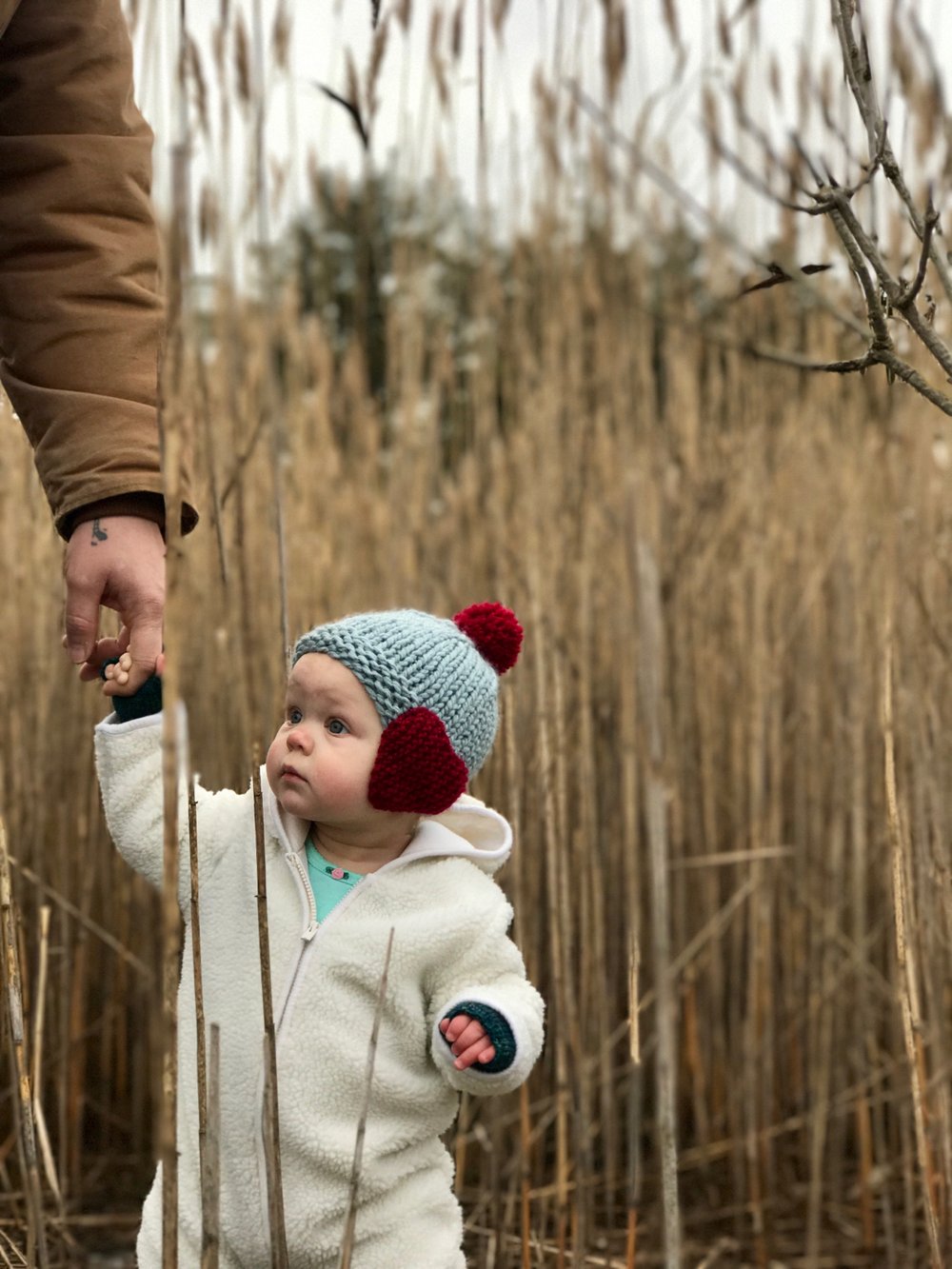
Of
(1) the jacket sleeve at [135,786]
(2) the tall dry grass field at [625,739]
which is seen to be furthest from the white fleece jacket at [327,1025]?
(2) the tall dry grass field at [625,739]

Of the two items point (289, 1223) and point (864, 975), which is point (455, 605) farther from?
point (289, 1223)

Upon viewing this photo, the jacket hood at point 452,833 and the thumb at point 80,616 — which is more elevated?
the thumb at point 80,616

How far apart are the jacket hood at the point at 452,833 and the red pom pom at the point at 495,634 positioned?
12 centimetres

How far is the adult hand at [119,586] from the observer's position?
1.04 m

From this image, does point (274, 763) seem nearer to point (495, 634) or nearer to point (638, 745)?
point (495, 634)

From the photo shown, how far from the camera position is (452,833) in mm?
1130

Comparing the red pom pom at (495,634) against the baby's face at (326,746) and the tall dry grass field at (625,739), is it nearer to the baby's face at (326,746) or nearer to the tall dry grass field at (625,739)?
the baby's face at (326,746)

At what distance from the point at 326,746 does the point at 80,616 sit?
21 cm

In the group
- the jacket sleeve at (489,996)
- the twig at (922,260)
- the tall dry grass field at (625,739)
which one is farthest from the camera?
the tall dry grass field at (625,739)

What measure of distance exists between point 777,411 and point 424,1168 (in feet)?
5.69

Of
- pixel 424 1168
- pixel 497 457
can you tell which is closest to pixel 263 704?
pixel 497 457

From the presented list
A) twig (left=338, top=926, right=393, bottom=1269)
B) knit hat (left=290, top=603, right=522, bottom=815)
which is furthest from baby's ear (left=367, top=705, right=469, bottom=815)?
twig (left=338, top=926, right=393, bottom=1269)

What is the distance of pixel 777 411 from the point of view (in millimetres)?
2502

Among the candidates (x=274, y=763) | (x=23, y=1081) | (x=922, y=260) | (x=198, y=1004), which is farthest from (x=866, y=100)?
(x=23, y=1081)
